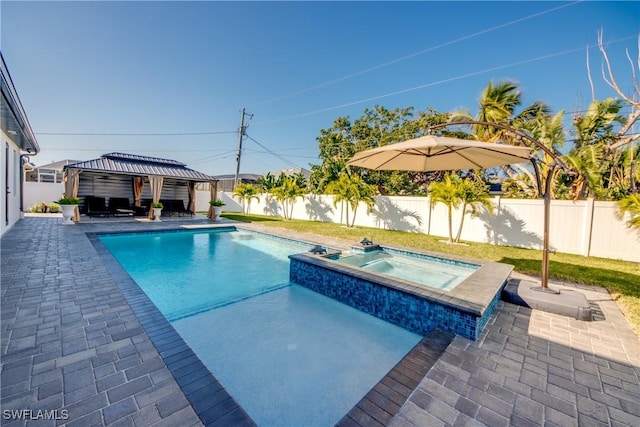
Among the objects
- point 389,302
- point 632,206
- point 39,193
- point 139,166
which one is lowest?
point 389,302

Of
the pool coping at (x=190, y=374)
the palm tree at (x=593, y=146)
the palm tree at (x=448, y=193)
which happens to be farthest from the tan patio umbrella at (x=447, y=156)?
the palm tree at (x=593, y=146)

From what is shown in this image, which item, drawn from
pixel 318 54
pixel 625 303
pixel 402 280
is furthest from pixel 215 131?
pixel 625 303

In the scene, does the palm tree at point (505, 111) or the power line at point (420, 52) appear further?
the palm tree at point (505, 111)

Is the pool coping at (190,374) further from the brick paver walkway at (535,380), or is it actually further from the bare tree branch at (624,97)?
the bare tree branch at (624,97)

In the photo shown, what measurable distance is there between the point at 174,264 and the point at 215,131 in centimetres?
2489

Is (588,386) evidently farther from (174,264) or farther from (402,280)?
(174,264)

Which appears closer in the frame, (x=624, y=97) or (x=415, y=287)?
(x=415, y=287)

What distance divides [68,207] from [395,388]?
14.6m

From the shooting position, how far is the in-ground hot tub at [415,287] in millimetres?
3564

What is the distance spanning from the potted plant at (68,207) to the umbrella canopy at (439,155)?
12738mm

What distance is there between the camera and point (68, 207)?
11.3 m

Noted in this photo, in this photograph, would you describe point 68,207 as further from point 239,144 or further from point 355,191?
point 239,144

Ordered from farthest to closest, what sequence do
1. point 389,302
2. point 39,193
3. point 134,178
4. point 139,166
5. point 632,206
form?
point 39,193 → point 134,178 → point 139,166 → point 632,206 → point 389,302

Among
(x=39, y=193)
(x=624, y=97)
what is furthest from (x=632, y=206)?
(x=39, y=193)
